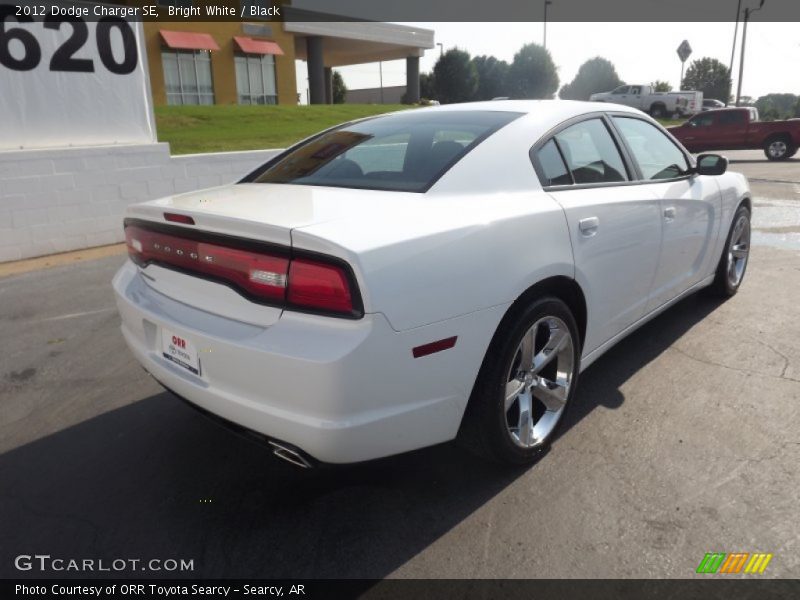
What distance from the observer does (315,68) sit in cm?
3183

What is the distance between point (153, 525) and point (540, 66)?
2455 inches

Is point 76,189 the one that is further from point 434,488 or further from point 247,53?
point 247,53

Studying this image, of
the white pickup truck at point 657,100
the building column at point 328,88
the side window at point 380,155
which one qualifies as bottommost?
the side window at point 380,155

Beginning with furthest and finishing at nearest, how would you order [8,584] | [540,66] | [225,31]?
[540,66] → [225,31] → [8,584]

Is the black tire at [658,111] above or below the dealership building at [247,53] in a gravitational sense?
below

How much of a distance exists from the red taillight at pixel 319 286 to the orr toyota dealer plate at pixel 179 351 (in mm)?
535

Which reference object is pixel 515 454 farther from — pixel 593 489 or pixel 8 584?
pixel 8 584

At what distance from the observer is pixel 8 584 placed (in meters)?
2.16

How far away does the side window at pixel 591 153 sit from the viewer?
3.11m

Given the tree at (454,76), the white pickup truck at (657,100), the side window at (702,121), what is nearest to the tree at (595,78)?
the tree at (454,76)

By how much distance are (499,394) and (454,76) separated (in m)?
57.6

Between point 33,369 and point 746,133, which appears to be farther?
point 746,133

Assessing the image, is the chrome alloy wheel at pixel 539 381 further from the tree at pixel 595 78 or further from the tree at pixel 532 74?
the tree at pixel 595 78

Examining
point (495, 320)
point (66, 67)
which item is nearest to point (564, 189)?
point (495, 320)
